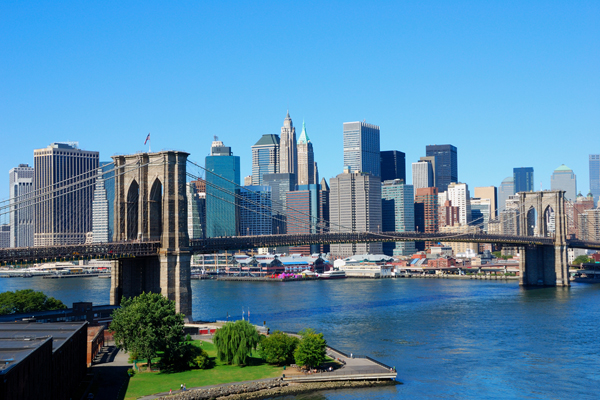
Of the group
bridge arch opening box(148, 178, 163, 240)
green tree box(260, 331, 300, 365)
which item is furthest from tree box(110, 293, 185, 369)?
bridge arch opening box(148, 178, 163, 240)

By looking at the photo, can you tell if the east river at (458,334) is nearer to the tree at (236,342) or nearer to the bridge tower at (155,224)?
the tree at (236,342)

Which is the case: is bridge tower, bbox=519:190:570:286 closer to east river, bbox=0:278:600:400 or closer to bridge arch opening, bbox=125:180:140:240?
east river, bbox=0:278:600:400

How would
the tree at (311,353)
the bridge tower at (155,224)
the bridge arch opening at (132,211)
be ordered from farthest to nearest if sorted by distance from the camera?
the bridge arch opening at (132,211) < the bridge tower at (155,224) < the tree at (311,353)

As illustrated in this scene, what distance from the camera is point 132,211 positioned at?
56688 mm

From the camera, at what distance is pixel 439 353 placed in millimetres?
44062

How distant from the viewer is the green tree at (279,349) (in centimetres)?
3894

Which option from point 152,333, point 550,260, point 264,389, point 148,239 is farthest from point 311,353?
point 550,260

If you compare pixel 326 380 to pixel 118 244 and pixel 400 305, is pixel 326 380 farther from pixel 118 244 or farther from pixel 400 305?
pixel 400 305

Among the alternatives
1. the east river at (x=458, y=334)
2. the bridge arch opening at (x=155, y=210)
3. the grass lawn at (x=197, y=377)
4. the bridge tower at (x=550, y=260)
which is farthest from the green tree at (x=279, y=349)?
the bridge tower at (x=550, y=260)

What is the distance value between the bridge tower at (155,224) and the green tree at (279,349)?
1404 centimetres

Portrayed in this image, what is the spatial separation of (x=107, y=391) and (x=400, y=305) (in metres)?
44.8

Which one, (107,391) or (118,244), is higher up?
(118,244)

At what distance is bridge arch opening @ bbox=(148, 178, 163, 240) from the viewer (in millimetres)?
53344

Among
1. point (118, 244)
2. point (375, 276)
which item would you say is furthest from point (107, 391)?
point (375, 276)
